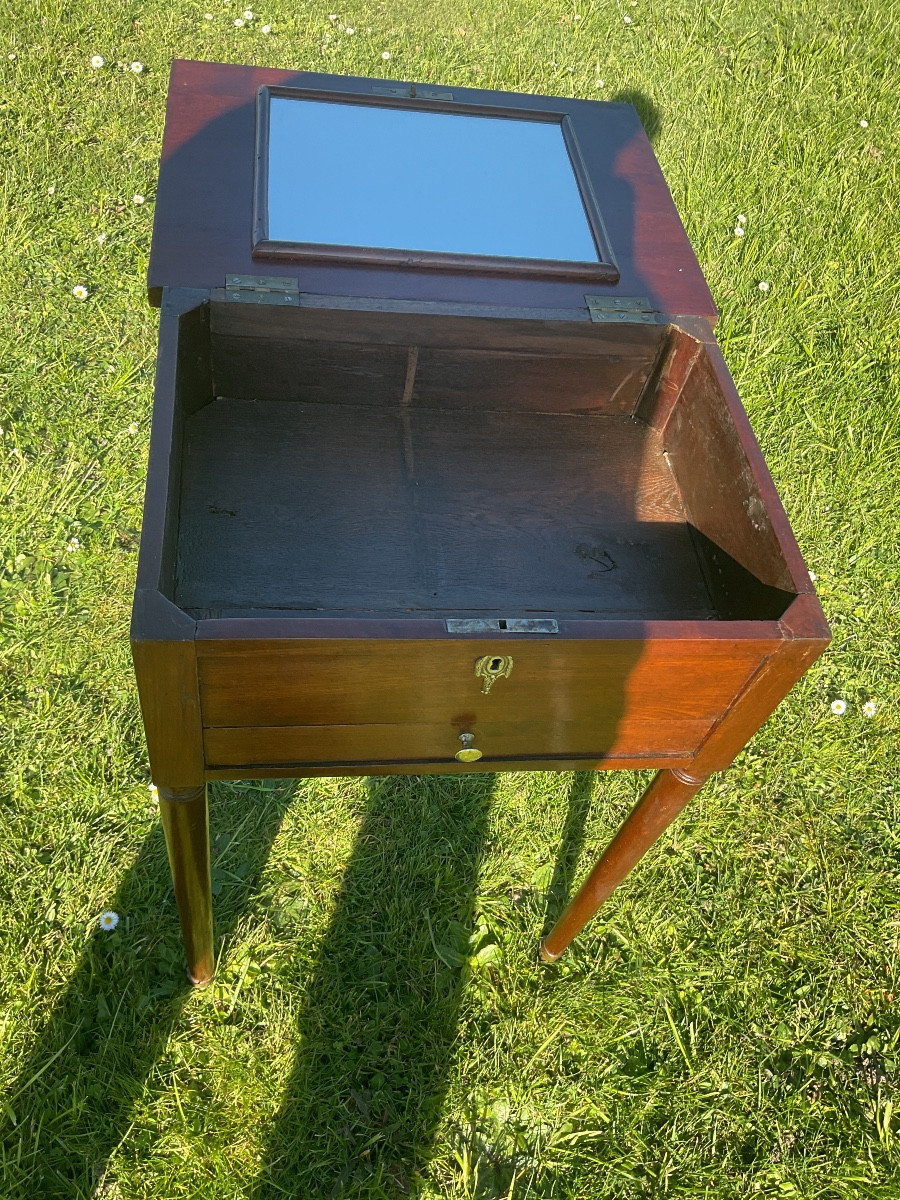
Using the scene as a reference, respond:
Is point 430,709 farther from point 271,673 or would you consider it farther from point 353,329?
point 353,329

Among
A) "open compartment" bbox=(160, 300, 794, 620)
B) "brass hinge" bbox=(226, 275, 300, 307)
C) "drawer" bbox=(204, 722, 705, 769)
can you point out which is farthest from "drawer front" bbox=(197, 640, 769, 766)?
"brass hinge" bbox=(226, 275, 300, 307)

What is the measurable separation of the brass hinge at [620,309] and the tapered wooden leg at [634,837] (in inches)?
33.2

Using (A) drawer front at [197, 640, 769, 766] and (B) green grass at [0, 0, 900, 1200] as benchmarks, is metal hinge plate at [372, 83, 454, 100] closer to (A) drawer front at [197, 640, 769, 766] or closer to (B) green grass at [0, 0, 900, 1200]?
(B) green grass at [0, 0, 900, 1200]

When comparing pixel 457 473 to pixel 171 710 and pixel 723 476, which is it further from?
pixel 171 710

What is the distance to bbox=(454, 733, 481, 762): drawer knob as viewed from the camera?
1.48 meters

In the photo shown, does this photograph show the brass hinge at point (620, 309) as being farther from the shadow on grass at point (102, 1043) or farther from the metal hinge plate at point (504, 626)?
the shadow on grass at point (102, 1043)

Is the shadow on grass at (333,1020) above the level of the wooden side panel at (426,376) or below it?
below

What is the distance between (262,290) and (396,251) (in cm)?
28

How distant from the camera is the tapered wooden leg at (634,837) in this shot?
1670 millimetres

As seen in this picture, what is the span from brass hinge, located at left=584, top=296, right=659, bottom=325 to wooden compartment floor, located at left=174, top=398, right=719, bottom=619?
25 cm

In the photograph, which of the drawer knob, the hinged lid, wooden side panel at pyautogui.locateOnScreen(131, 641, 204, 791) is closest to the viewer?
wooden side panel at pyautogui.locateOnScreen(131, 641, 204, 791)

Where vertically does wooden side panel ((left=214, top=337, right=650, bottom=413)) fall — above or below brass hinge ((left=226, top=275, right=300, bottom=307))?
below

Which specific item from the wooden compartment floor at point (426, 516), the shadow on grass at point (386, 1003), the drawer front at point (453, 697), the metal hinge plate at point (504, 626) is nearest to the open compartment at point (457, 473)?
the wooden compartment floor at point (426, 516)

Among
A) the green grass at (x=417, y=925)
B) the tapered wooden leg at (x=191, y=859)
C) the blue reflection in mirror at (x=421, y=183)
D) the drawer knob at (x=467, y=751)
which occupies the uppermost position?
the blue reflection in mirror at (x=421, y=183)
